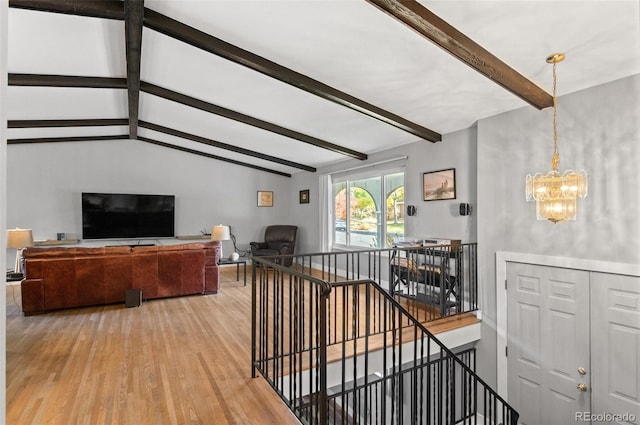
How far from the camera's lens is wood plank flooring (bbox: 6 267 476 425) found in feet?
7.02

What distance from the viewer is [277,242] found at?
8055 millimetres

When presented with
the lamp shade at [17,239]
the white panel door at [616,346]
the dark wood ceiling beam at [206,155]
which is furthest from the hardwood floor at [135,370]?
the dark wood ceiling beam at [206,155]

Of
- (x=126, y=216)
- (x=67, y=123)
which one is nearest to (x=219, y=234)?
(x=126, y=216)

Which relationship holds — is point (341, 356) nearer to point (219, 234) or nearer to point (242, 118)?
point (242, 118)

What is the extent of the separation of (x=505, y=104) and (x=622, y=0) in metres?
1.62

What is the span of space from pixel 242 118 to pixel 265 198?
3.79m

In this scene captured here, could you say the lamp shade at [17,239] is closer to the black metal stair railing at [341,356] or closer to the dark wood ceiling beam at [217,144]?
the dark wood ceiling beam at [217,144]

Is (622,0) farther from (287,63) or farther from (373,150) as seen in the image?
(373,150)

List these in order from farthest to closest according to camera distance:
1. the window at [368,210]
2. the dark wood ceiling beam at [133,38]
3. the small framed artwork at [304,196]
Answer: the small framed artwork at [304,196], the window at [368,210], the dark wood ceiling beam at [133,38]

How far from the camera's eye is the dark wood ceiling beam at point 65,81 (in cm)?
369

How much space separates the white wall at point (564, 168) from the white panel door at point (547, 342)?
9.5 inches

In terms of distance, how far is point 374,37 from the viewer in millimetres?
2742

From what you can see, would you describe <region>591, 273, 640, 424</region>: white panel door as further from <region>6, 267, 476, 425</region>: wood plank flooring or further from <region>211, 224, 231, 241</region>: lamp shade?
<region>211, 224, 231, 241</region>: lamp shade

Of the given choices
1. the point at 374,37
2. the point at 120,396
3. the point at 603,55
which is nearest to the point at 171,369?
the point at 120,396
